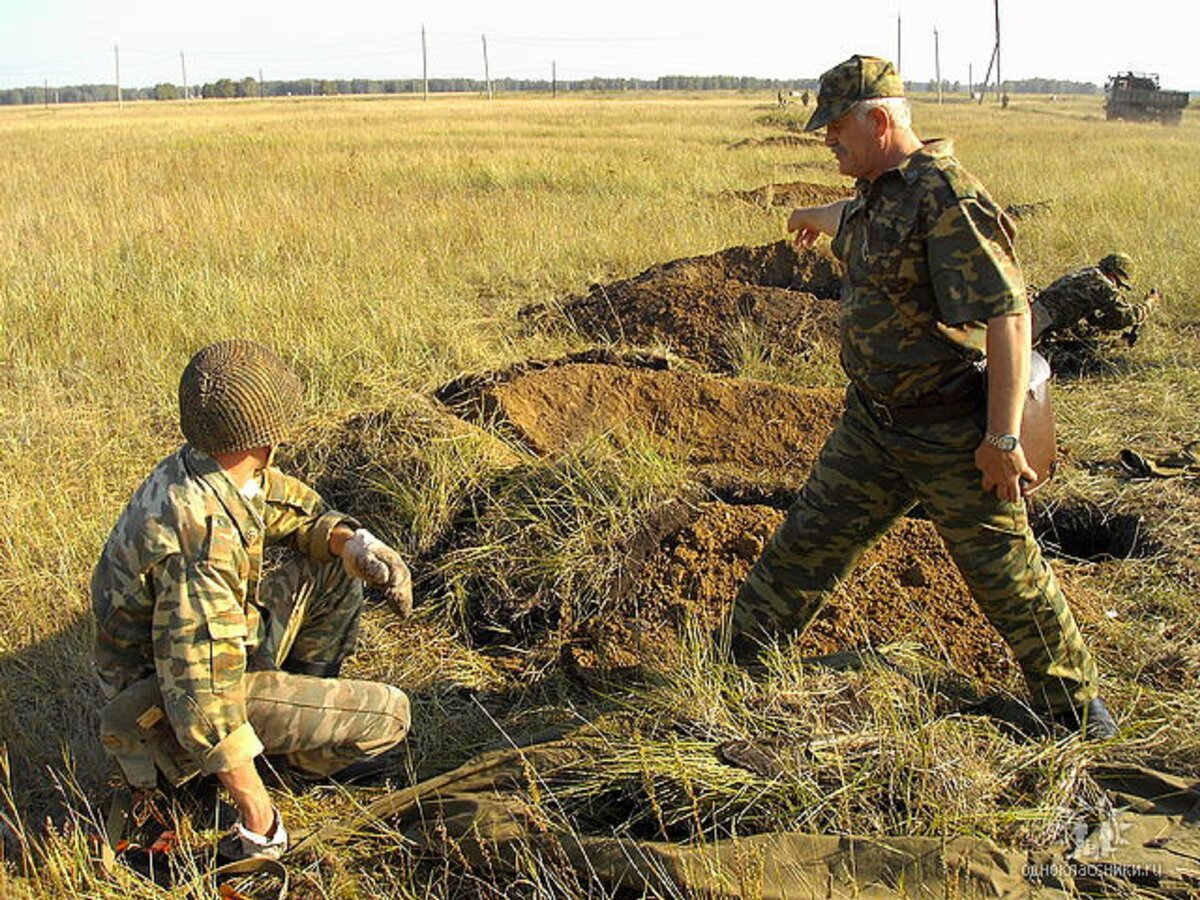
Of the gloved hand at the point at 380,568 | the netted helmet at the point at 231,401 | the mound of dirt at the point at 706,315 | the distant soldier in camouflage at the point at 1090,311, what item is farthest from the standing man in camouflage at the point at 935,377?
the distant soldier in camouflage at the point at 1090,311

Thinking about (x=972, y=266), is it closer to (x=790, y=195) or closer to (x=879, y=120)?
(x=879, y=120)

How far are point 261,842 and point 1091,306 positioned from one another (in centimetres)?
587

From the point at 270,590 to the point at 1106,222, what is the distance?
1017cm

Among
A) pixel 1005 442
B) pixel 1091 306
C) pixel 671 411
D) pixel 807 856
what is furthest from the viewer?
pixel 1091 306

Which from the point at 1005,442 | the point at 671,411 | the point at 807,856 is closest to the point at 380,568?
the point at 807,856

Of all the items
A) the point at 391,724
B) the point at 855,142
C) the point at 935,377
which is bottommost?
the point at 391,724

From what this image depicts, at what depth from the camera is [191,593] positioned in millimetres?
2285

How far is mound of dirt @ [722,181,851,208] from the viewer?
12227 millimetres

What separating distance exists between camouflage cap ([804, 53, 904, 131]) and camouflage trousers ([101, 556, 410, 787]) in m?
1.75

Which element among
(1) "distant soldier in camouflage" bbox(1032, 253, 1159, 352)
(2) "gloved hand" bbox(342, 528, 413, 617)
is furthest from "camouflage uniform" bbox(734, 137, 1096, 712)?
(1) "distant soldier in camouflage" bbox(1032, 253, 1159, 352)

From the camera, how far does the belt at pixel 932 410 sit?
2.60 m

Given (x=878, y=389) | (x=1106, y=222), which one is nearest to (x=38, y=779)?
(x=878, y=389)

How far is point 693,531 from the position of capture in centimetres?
376

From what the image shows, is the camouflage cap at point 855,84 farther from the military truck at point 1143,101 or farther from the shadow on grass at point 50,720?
the military truck at point 1143,101
